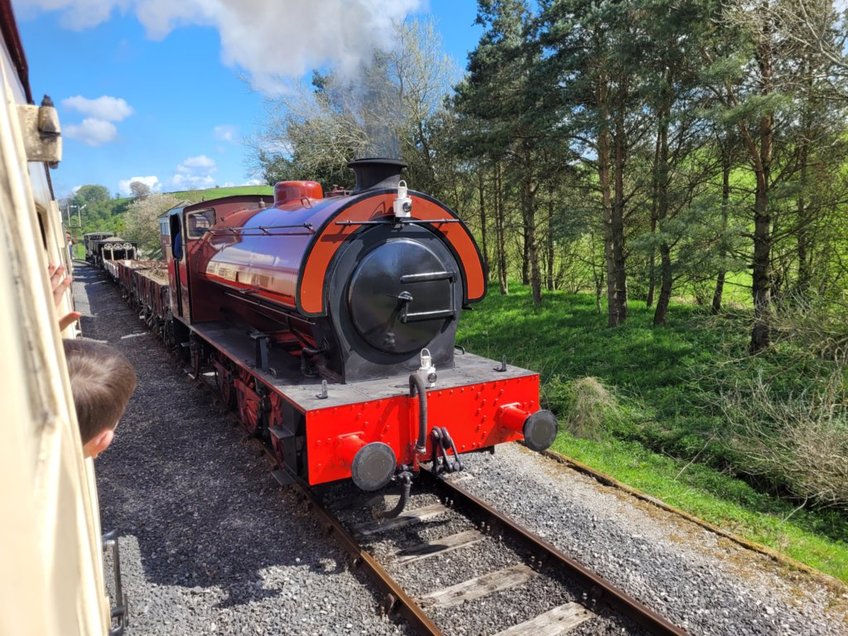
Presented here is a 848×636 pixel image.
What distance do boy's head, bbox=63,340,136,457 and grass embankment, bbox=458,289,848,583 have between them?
539 cm

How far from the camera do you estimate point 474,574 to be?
172 inches

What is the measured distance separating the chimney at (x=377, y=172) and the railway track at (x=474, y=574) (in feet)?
9.52

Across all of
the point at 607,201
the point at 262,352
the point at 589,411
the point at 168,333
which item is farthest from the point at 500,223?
the point at 262,352

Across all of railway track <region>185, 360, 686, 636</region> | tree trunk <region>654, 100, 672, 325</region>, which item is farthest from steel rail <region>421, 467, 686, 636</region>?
tree trunk <region>654, 100, 672, 325</region>

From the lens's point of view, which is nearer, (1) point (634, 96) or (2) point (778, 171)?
(2) point (778, 171)

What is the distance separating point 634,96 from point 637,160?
1.89 m

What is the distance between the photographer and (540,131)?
12.4m

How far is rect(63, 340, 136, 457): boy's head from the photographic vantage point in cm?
149

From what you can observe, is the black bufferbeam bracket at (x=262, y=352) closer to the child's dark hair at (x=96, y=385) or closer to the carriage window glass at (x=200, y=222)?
the child's dark hair at (x=96, y=385)

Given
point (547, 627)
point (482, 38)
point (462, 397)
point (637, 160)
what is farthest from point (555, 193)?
point (547, 627)

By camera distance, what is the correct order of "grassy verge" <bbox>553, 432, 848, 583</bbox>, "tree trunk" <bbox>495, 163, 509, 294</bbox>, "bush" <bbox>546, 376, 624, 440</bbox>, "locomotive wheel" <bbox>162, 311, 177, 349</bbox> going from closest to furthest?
"grassy verge" <bbox>553, 432, 848, 583</bbox>
"bush" <bbox>546, 376, 624, 440</bbox>
"locomotive wheel" <bbox>162, 311, 177, 349</bbox>
"tree trunk" <bbox>495, 163, 509, 294</bbox>

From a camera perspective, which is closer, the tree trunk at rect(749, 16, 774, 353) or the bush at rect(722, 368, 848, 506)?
the bush at rect(722, 368, 848, 506)

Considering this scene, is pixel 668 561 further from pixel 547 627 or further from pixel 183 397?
pixel 183 397

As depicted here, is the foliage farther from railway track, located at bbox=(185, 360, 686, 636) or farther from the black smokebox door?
railway track, located at bbox=(185, 360, 686, 636)
